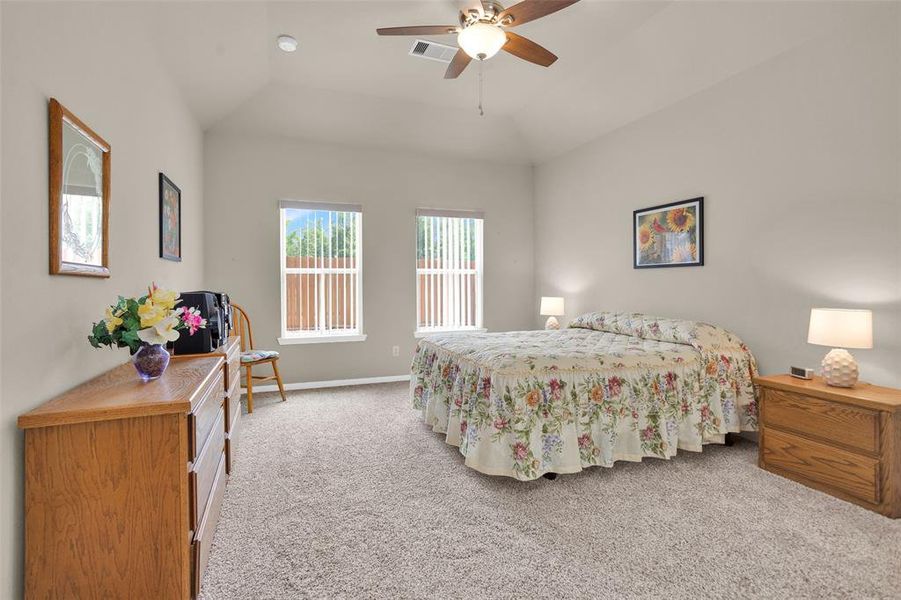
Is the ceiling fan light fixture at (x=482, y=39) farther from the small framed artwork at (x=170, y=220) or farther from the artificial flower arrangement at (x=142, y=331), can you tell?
the small framed artwork at (x=170, y=220)

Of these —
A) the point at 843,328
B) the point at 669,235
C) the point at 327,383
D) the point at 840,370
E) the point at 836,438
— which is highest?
the point at 669,235

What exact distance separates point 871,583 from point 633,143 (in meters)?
3.58

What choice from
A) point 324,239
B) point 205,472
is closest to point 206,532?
point 205,472

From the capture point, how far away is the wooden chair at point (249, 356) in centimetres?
372

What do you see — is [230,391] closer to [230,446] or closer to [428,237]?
[230,446]

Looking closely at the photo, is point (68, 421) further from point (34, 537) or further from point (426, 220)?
point (426, 220)

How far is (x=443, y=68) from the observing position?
373cm

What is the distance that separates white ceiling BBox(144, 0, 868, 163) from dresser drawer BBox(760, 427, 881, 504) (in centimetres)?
249

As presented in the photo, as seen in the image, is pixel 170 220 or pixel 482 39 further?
pixel 170 220

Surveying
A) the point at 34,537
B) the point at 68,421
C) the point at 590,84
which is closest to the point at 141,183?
the point at 68,421

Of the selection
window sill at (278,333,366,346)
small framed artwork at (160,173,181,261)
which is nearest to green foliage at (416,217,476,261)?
window sill at (278,333,366,346)

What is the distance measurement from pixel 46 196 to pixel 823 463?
12.1 ft

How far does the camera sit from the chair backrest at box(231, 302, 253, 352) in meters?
4.17

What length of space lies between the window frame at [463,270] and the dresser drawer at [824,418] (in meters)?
3.24
